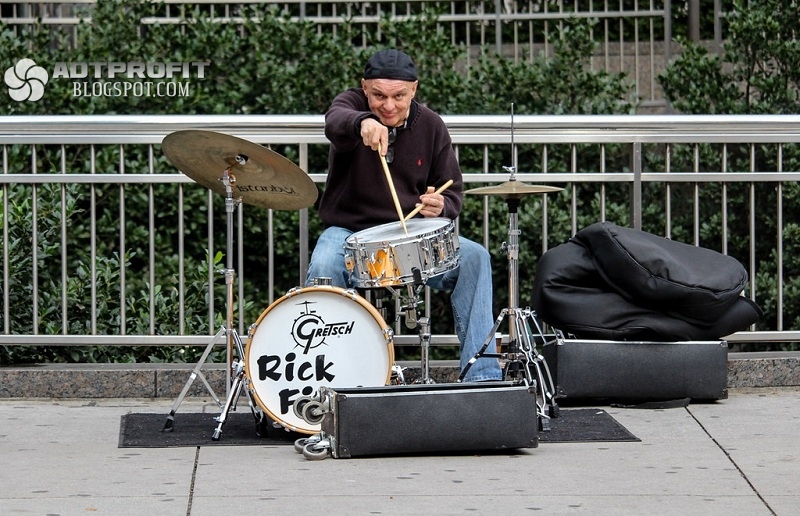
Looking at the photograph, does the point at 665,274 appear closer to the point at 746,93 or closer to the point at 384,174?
the point at 384,174

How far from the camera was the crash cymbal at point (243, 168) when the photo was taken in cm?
538

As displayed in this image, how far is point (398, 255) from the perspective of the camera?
5426 millimetres

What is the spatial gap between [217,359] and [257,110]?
6.81 ft

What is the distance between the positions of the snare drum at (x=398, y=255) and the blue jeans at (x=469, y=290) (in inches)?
14.3

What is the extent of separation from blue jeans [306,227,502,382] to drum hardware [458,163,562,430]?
0.11 meters

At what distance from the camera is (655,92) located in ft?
35.8

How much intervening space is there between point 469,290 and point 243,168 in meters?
1.14

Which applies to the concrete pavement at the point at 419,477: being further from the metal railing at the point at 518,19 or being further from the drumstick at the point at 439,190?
the metal railing at the point at 518,19

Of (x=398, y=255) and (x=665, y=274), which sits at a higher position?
(x=398, y=255)

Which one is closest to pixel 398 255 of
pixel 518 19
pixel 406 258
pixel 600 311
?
pixel 406 258

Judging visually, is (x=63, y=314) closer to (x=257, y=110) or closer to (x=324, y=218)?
(x=324, y=218)

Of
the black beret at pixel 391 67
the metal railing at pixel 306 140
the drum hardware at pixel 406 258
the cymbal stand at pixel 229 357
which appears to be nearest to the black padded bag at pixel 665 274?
the metal railing at pixel 306 140

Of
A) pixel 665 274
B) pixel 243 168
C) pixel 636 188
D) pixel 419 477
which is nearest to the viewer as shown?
pixel 419 477

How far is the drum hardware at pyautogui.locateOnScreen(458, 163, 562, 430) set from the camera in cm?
565
